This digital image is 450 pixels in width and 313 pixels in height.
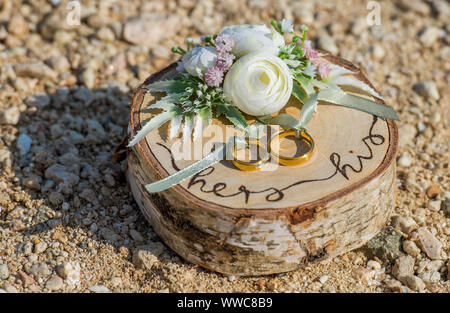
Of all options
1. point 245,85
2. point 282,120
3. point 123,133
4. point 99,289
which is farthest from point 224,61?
point 99,289

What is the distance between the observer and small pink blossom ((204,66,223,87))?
3.23m

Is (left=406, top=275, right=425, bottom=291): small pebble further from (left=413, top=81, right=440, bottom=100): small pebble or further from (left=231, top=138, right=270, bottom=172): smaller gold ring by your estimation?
(left=413, top=81, right=440, bottom=100): small pebble

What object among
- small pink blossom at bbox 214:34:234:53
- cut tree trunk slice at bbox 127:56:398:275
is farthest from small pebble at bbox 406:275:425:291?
small pink blossom at bbox 214:34:234:53

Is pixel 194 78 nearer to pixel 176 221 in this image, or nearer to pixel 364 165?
pixel 176 221

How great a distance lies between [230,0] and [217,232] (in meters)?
3.10

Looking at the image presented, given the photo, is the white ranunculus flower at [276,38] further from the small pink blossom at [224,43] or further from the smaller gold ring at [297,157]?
the smaller gold ring at [297,157]

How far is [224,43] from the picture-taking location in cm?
330

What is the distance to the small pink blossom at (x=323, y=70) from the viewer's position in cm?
350

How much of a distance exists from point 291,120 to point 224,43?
605mm

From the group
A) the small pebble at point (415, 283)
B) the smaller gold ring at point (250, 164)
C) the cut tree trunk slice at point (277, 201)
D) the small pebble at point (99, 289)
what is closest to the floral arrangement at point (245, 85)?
the cut tree trunk slice at point (277, 201)

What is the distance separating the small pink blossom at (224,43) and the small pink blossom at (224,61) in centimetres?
3

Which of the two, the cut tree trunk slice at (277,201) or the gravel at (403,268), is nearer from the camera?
the cut tree trunk slice at (277,201)

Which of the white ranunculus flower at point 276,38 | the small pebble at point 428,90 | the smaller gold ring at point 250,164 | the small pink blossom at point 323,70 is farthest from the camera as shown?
the small pebble at point 428,90

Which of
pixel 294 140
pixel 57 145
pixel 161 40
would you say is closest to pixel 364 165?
pixel 294 140
